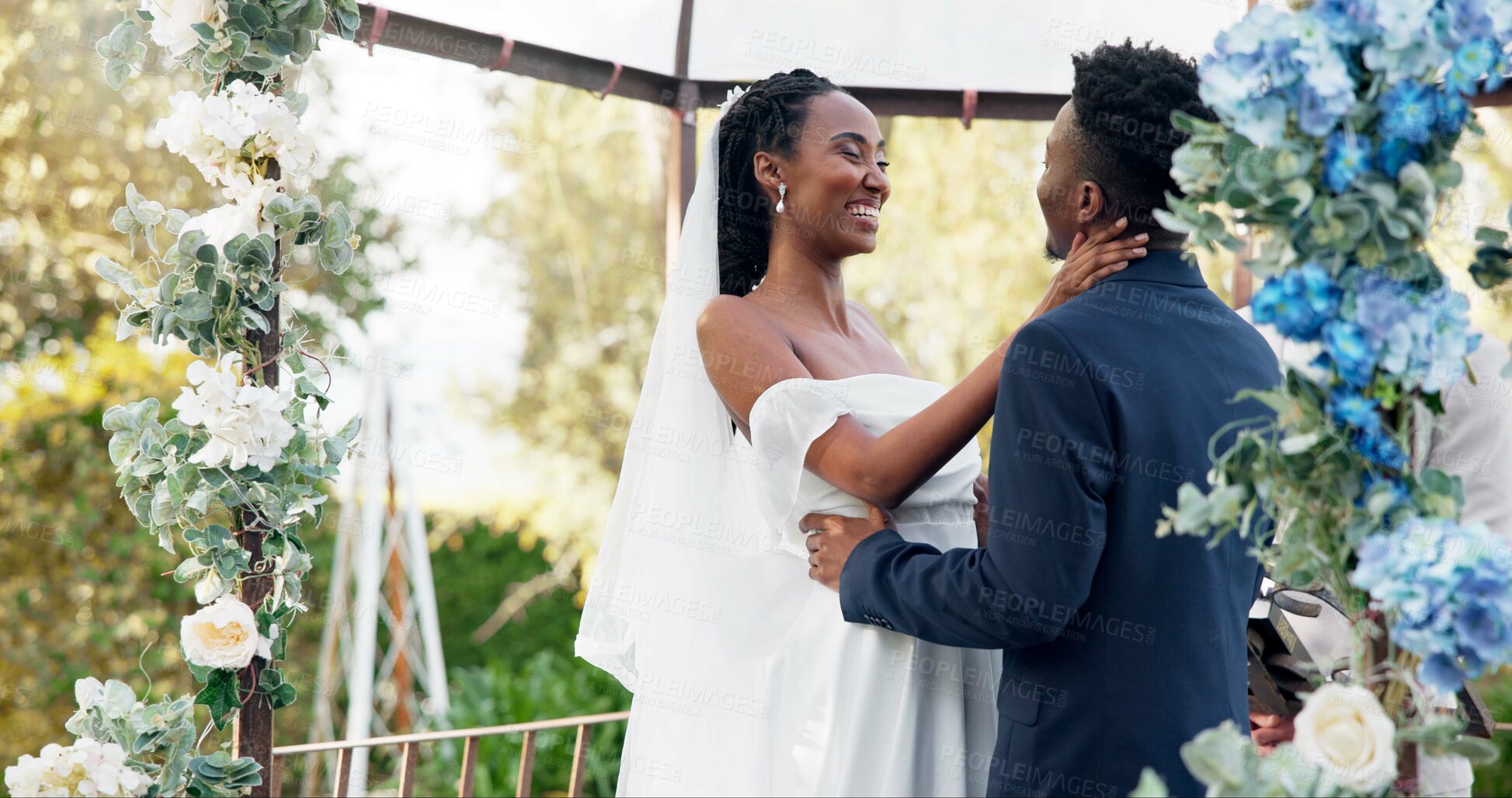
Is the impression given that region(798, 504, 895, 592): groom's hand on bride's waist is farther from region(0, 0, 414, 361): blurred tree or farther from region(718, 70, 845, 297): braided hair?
region(0, 0, 414, 361): blurred tree

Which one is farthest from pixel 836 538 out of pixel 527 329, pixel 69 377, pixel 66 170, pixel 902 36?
pixel 527 329

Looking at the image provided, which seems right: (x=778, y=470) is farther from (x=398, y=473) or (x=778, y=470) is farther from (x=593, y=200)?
(x=593, y=200)

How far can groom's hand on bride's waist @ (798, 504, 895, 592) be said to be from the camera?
241 cm

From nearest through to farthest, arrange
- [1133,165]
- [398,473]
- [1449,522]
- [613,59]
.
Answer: [1449,522], [1133,165], [613,59], [398,473]

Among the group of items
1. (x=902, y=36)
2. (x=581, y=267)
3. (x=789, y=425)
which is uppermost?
(x=902, y=36)

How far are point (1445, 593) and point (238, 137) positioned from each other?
2060mm

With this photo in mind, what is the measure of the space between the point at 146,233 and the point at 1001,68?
105 inches

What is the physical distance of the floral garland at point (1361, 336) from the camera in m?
1.42

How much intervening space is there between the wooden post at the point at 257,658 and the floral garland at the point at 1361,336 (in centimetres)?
166

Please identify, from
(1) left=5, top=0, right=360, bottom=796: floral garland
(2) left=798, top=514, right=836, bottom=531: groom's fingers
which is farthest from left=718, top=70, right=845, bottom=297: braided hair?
(1) left=5, top=0, right=360, bottom=796: floral garland

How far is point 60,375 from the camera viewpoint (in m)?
7.96

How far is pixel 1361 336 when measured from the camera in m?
1.47

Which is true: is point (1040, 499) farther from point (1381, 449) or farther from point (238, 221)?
point (238, 221)

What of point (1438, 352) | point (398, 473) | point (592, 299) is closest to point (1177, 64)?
point (1438, 352)
